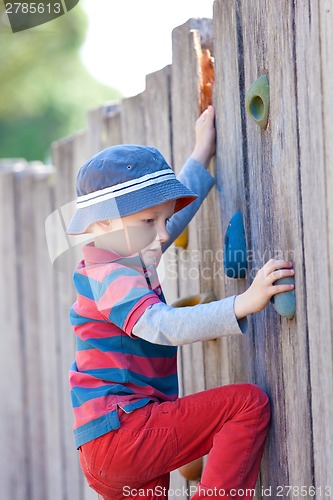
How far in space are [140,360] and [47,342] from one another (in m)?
2.23

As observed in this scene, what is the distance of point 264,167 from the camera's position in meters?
2.09

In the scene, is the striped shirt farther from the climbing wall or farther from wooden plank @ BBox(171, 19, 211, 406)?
wooden plank @ BBox(171, 19, 211, 406)

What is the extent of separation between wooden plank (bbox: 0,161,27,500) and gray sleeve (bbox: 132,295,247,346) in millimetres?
2774

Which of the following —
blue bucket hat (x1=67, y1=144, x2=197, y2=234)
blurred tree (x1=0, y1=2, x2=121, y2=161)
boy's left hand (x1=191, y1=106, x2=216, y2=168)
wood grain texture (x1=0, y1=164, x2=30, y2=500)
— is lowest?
wood grain texture (x1=0, y1=164, x2=30, y2=500)

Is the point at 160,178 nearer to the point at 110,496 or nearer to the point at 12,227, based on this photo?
the point at 110,496

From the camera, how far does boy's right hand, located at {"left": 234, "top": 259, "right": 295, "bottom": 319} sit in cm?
192

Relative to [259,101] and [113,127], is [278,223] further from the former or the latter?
[113,127]

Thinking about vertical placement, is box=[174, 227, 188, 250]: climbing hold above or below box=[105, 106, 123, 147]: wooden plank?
below

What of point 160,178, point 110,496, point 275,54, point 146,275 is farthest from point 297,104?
point 110,496

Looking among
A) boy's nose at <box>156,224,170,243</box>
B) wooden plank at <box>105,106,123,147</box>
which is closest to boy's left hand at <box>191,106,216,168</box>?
boy's nose at <box>156,224,170,243</box>

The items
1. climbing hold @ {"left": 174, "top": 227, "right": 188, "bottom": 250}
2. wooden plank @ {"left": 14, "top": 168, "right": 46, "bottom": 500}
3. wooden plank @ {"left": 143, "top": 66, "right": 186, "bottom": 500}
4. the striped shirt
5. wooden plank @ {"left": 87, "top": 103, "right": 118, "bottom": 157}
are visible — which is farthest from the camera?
wooden plank @ {"left": 14, "top": 168, "right": 46, "bottom": 500}

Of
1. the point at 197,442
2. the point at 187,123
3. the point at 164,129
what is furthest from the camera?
the point at 164,129

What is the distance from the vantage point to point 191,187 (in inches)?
98.3

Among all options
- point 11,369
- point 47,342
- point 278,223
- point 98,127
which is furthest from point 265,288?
point 11,369
